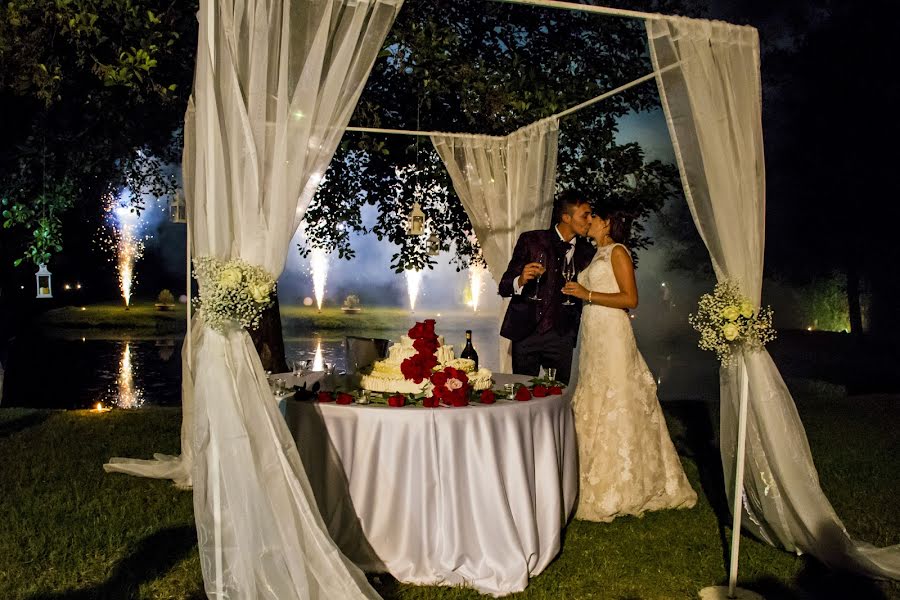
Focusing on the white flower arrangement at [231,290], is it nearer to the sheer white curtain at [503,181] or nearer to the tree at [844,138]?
the sheer white curtain at [503,181]

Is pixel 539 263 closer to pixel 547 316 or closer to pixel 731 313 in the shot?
pixel 547 316

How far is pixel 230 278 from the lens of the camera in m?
3.42

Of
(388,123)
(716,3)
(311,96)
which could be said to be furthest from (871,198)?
(311,96)

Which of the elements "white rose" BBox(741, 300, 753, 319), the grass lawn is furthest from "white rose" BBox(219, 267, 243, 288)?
the grass lawn

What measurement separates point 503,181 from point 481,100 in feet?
3.76

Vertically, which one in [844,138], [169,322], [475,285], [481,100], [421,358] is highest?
[844,138]

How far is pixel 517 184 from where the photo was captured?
7098mm

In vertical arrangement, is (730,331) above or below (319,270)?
below

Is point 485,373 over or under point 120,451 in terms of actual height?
over

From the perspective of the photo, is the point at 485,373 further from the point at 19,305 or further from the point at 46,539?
the point at 19,305

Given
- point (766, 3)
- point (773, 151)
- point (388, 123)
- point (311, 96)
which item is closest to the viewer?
point (311, 96)

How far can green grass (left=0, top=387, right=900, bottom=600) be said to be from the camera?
163 inches

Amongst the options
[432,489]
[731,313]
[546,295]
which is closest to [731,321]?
[731,313]

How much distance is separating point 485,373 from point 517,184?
2827 mm
